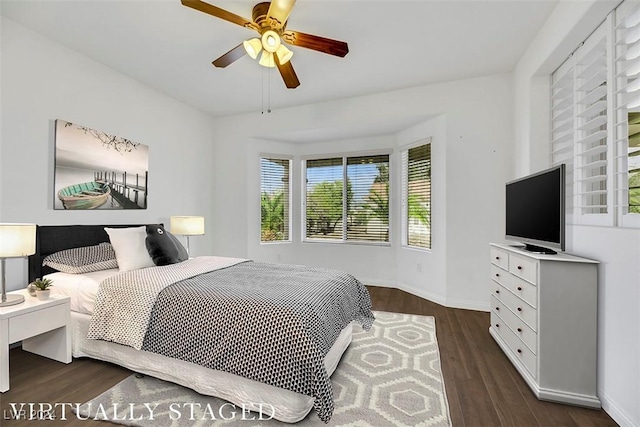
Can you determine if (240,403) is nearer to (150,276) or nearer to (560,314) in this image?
(150,276)

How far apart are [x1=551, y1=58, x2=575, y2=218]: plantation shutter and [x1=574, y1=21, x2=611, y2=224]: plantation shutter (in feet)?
0.31

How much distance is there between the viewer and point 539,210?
225 centimetres

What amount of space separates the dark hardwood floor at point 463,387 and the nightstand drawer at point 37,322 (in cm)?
33

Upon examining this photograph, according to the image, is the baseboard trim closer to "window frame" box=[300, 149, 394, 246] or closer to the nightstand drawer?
"window frame" box=[300, 149, 394, 246]

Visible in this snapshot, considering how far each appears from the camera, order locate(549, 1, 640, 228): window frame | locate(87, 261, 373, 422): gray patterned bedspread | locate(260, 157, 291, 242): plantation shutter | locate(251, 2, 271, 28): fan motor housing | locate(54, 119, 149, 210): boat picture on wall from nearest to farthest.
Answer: locate(87, 261, 373, 422): gray patterned bedspread → locate(549, 1, 640, 228): window frame → locate(251, 2, 271, 28): fan motor housing → locate(54, 119, 149, 210): boat picture on wall → locate(260, 157, 291, 242): plantation shutter

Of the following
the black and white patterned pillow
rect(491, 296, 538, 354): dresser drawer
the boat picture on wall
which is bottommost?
rect(491, 296, 538, 354): dresser drawer

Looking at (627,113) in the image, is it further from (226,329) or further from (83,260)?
(83,260)

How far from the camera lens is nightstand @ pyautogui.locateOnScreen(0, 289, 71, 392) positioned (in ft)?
6.21

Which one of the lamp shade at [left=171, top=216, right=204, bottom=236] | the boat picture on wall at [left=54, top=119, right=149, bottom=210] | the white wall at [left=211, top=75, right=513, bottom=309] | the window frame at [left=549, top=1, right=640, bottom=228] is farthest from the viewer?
the lamp shade at [left=171, top=216, right=204, bottom=236]

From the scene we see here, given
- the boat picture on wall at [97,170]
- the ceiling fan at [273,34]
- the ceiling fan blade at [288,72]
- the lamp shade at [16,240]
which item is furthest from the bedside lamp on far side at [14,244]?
the ceiling fan blade at [288,72]

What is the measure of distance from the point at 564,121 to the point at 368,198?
9.15ft

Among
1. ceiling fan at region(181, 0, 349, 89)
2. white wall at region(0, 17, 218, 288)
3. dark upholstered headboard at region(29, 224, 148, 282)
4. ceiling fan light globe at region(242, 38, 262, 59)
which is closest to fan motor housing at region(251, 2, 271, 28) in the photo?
ceiling fan at region(181, 0, 349, 89)

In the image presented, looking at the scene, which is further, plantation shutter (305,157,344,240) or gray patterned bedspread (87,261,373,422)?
plantation shutter (305,157,344,240)

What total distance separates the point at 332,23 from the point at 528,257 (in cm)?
241
